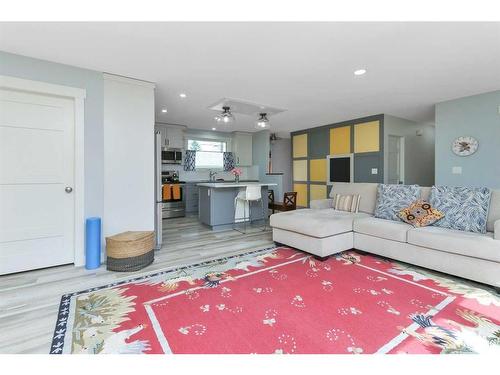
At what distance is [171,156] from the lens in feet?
21.4

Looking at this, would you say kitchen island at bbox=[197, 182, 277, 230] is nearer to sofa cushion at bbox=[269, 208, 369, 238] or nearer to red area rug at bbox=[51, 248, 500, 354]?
sofa cushion at bbox=[269, 208, 369, 238]

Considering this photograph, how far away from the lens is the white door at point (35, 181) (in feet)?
8.71

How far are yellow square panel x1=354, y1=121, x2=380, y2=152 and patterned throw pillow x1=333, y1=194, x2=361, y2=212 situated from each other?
6.66 ft

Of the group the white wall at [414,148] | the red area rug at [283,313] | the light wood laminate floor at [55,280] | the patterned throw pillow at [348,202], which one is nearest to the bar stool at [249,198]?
the light wood laminate floor at [55,280]

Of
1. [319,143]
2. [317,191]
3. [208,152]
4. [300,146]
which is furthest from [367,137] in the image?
[208,152]

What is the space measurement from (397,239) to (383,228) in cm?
21

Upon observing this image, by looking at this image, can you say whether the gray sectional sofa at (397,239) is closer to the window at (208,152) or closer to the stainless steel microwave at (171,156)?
the stainless steel microwave at (171,156)

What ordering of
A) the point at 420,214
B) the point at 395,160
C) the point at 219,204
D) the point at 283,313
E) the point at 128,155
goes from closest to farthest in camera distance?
the point at 283,313, the point at 420,214, the point at 128,155, the point at 219,204, the point at 395,160

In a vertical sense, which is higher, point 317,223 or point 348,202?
point 348,202

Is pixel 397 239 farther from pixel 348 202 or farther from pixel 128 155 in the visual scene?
pixel 128 155

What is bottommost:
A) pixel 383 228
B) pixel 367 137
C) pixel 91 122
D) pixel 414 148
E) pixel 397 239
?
pixel 397 239

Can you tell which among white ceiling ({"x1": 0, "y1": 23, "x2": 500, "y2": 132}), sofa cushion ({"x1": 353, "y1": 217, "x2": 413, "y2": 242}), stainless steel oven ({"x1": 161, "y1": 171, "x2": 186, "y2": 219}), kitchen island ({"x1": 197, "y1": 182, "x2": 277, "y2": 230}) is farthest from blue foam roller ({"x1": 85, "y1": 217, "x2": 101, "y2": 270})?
sofa cushion ({"x1": 353, "y1": 217, "x2": 413, "y2": 242})
